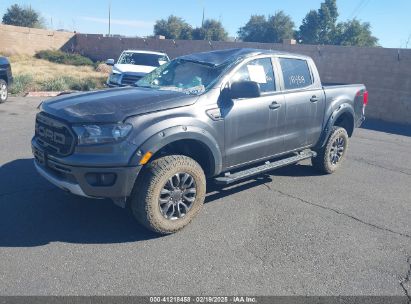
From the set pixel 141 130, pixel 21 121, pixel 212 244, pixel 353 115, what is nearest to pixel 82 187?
pixel 141 130

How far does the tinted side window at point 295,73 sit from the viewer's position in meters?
5.44

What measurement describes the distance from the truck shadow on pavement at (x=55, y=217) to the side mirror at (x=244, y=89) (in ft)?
4.77

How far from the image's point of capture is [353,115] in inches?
263

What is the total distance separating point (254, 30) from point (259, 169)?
77.1 metres

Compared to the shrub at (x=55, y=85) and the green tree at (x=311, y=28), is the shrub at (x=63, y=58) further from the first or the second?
the green tree at (x=311, y=28)

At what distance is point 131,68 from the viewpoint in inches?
528

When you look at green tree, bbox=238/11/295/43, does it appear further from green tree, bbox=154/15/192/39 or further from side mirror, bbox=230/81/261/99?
side mirror, bbox=230/81/261/99

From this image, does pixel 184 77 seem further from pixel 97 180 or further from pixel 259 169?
pixel 97 180

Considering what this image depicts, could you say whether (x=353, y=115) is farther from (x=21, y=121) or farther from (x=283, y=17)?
(x=283, y=17)

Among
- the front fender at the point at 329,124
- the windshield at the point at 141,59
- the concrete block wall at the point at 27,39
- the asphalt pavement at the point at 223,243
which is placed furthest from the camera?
the concrete block wall at the point at 27,39

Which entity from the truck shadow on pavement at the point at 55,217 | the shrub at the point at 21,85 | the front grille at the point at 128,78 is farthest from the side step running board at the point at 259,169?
the shrub at the point at 21,85

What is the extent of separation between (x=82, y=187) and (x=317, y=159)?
4006 mm

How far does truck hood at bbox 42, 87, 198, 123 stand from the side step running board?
99 cm

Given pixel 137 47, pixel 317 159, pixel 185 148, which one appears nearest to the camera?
pixel 185 148
